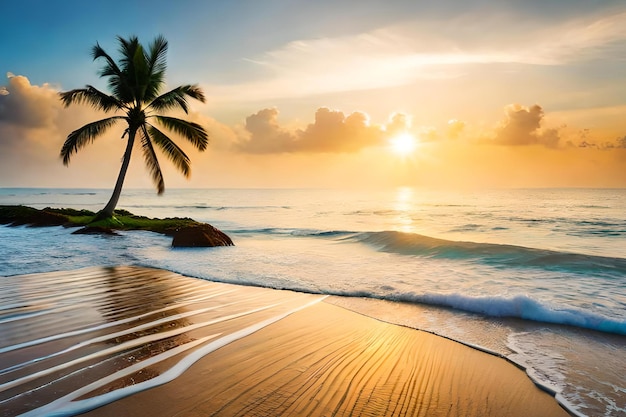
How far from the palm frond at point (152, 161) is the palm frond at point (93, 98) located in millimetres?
2033

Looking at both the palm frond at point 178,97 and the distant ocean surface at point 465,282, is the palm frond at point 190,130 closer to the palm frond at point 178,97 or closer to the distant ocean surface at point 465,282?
the palm frond at point 178,97

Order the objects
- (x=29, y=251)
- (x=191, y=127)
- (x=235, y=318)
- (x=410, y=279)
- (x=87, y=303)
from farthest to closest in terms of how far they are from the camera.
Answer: (x=191, y=127) < (x=29, y=251) < (x=410, y=279) < (x=87, y=303) < (x=235, y=318)

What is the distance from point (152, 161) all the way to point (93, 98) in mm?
4595

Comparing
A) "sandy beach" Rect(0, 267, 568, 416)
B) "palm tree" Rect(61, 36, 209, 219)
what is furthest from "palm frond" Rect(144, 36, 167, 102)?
"sandy beach" Rect(0, 267, 568, 416)

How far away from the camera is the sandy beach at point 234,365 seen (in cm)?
309

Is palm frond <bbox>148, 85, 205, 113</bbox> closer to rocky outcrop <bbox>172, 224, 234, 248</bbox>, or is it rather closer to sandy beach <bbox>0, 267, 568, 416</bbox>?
rocky outcrop <bbox>172, 224, 234, 248</bbox>

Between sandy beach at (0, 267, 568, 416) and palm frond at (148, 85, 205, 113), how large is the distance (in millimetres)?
17709

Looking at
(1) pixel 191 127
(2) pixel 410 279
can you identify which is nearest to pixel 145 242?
(1) pixel 191 127

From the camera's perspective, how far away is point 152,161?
862 inches

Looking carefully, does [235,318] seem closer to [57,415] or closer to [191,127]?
[57,415]

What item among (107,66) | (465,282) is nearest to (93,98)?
(107,66)

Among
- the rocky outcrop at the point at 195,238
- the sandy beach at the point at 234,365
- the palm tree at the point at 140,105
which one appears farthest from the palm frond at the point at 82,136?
the sandy beach at the point at 234,365

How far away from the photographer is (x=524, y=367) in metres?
4.21

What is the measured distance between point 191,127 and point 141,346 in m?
19.4
